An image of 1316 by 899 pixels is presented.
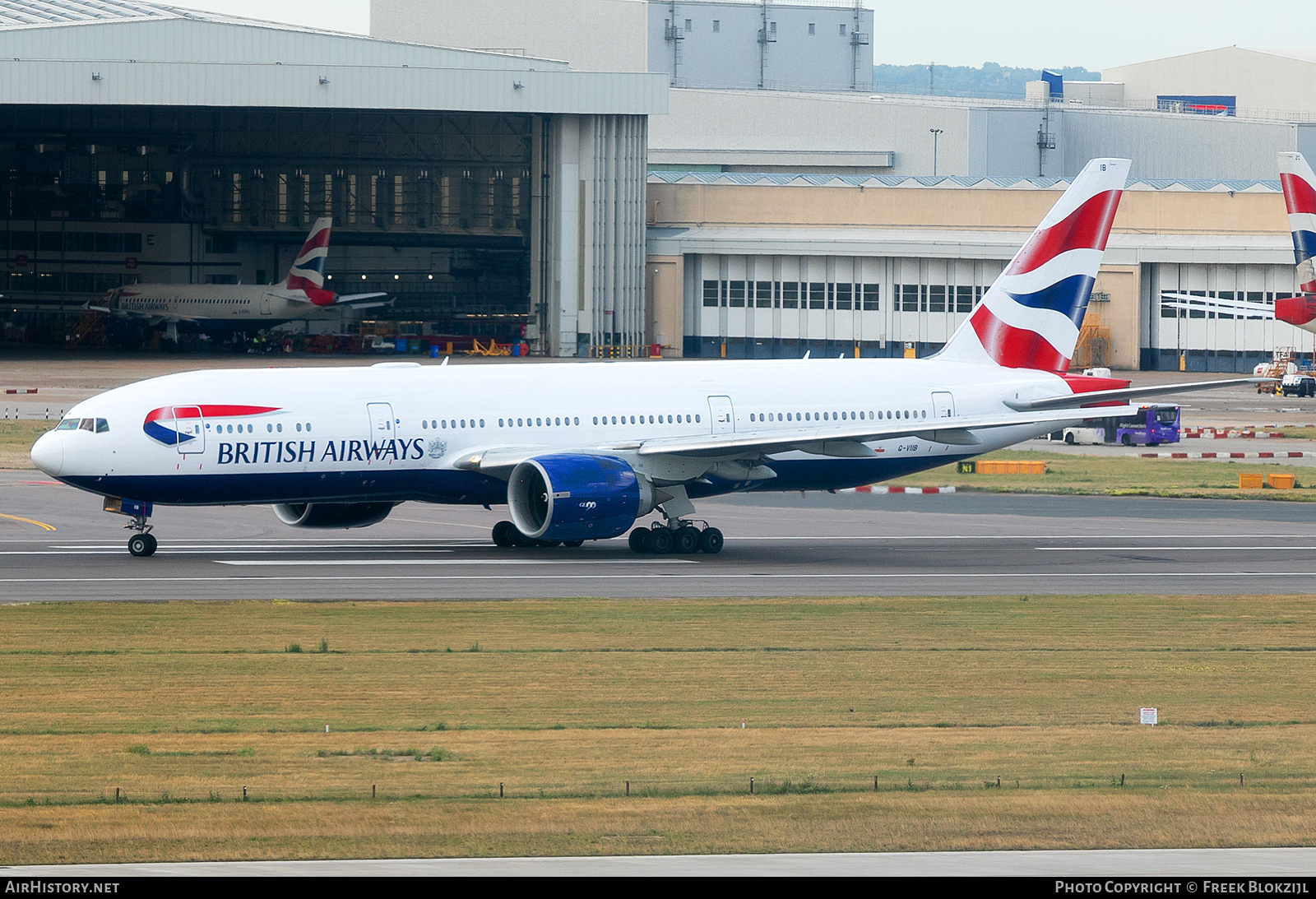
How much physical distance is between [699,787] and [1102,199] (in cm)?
2966

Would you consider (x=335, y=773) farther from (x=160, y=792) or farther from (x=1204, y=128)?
(x=1204, y=128)

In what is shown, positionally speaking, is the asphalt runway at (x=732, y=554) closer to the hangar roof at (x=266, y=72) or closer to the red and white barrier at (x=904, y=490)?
the red and white barrier at (x=904, y=490)

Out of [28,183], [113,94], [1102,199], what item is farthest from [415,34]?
[1102,199]

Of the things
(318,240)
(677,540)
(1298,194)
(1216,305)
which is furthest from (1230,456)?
(318,240)

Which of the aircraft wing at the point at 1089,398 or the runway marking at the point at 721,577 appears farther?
the aircraft wing at the point at 1089,398

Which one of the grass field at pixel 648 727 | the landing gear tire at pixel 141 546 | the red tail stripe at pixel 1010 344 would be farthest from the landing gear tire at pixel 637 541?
the red tail stripe at pixel 1010 344

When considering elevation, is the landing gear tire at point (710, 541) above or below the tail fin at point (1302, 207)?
below

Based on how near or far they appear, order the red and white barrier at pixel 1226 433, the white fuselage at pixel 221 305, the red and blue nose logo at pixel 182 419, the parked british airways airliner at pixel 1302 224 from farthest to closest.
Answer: the white fuselage at pixel 221 305
the red and white barrier at pixel 1226 433
the parked british airways airliner at pixel 1302 224
the red and blue nose logo at pixel 182 419

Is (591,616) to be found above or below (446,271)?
below

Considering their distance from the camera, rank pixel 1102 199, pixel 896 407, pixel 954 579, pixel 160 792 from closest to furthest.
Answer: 1. pixel 160 792
2. pixel 954 579
3. pixel 896 407
4. pixel 1102 199

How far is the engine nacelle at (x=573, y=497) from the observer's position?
3534 centimetres

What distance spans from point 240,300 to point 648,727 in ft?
348

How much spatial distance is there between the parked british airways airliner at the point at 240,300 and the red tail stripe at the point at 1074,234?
82.0m

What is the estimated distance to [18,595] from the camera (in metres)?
30.8
